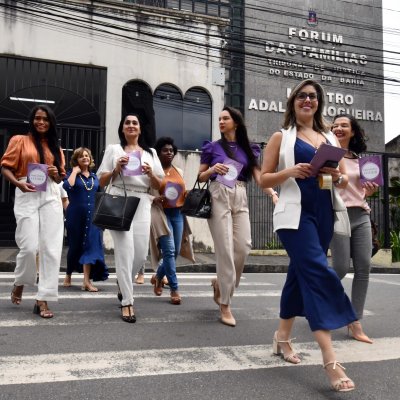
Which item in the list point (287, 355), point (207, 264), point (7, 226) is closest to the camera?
point (287, 355)

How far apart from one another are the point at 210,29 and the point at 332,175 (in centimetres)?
1287

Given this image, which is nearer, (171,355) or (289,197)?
(289,197)

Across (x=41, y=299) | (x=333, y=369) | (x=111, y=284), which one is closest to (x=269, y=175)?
(x=333, y=369)

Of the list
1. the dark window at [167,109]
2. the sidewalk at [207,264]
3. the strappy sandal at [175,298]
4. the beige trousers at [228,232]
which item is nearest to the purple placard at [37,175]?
the beige trousers at [228,232]

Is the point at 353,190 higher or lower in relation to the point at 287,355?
higher

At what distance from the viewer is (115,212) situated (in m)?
4.45

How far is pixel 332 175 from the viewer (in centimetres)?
318

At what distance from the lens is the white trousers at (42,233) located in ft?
15.2

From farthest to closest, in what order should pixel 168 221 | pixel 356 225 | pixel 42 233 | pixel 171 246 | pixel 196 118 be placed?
pixel 196 118, pixel 168 221, pixel 171 246, pixel 42 233, pixel 356 225

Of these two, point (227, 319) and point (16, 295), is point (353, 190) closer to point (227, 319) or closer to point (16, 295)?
point (227, 319)

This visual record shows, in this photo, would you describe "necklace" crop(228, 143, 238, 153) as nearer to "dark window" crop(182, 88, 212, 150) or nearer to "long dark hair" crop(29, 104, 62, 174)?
"long dark hair" crop(29, 104, 62, 174)

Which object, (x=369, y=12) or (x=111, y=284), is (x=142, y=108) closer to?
(x=111, y=284)

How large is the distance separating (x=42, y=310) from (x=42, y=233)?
2.38ft

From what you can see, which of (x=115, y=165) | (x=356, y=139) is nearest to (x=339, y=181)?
(x=356, y=139)
